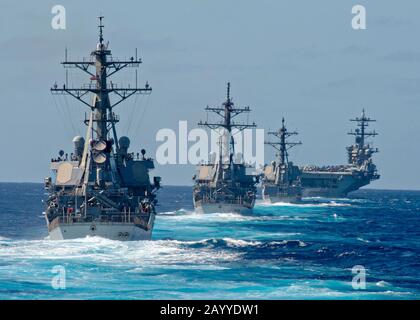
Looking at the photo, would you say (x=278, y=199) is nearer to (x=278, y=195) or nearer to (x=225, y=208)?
(x=278, y=195)

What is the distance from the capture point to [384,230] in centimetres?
10219

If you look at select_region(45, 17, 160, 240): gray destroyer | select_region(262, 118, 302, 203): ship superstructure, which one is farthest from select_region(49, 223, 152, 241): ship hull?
select_region(262, 118, 302, 203): ship superstructure

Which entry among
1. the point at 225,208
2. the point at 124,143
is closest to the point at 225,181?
the point at 225,208

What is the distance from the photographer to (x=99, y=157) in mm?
70875

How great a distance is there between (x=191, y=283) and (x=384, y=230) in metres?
54.8

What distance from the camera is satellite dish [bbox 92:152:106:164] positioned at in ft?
232

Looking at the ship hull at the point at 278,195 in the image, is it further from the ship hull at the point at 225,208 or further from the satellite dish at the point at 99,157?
the satellite dish at the point at 99,157

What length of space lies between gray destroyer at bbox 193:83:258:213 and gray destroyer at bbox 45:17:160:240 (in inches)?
1591

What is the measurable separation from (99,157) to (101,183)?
2.01 meters
